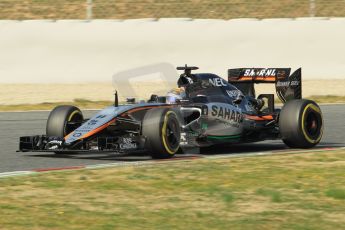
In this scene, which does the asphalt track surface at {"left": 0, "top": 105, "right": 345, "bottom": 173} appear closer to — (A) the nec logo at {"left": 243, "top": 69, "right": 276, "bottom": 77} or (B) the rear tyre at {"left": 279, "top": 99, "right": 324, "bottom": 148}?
(B) the rear tyre at {"left": 279, "top": 99, "right": 324, "bottom": 148}

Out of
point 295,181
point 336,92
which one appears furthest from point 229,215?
point 336,92

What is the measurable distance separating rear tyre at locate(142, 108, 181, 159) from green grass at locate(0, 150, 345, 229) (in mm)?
299

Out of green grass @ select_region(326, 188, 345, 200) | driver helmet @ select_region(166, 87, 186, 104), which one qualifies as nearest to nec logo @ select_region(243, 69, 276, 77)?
driver helmet @ select_region(166, 87, 186, 104)

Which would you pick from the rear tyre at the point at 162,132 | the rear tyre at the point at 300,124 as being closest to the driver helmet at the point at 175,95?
the rear tyre at the point at 162,132

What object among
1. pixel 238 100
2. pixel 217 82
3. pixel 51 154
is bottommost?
pixel 51 154

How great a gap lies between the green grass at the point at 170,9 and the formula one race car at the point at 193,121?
9600 millimetres

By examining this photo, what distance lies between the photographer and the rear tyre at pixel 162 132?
10406 mm

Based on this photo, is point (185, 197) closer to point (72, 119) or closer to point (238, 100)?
point (72, 119)

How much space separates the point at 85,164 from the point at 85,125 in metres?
0.60

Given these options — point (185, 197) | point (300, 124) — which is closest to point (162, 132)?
point (300, 124)

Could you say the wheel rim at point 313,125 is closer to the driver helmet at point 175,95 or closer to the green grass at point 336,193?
the driver helmet at point 175,95

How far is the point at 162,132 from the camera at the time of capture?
411 inches

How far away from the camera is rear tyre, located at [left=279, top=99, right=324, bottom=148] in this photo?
11.6 m

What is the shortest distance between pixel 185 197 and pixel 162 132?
93.6 inches
